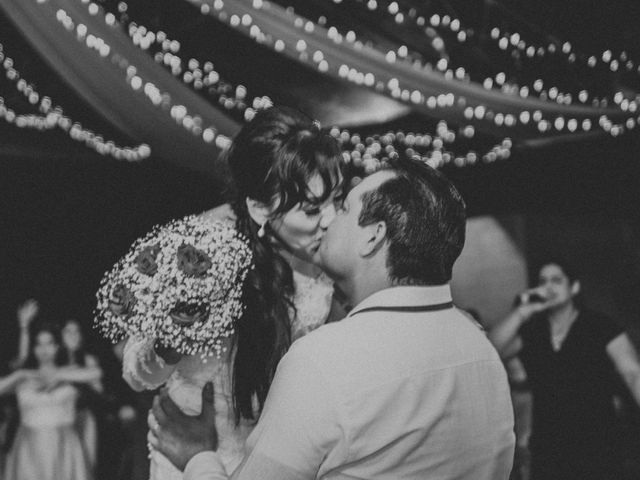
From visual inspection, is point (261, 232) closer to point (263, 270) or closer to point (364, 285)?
point (263, 270)

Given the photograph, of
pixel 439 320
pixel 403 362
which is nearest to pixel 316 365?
pixel 403 362

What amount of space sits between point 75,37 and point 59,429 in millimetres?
3306

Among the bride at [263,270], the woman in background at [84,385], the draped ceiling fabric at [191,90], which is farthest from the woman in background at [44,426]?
the bride at [263,270]

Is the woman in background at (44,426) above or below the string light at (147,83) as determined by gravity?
below

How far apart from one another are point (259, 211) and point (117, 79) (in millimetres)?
1834

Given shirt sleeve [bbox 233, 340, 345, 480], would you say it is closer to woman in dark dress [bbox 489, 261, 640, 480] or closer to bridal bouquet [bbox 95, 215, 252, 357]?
bridal bouquet [bbox 95, 215, 252, 357]

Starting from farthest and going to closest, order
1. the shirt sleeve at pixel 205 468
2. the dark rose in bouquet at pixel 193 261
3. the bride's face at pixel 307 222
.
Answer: the bride's face at pixel 307 222 → the dark rose in bouquet at pixel 193 261 → the shirt sleeve at pixel 205 468

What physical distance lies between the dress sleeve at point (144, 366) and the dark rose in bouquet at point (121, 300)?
0.41 ft

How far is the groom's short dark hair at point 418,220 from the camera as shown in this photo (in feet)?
4.53

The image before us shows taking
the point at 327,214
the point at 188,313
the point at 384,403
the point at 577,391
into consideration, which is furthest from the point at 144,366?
the point at 577,391

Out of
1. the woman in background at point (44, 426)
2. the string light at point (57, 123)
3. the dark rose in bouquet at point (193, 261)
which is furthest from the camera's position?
the woman in background at point (44, 426)

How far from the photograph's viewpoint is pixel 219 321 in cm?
182

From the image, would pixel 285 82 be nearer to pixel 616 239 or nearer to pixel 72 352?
pixel 72 352

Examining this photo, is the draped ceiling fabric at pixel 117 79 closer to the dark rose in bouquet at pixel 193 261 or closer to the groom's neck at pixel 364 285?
the dark rose in bouquet at pixel 193 261
